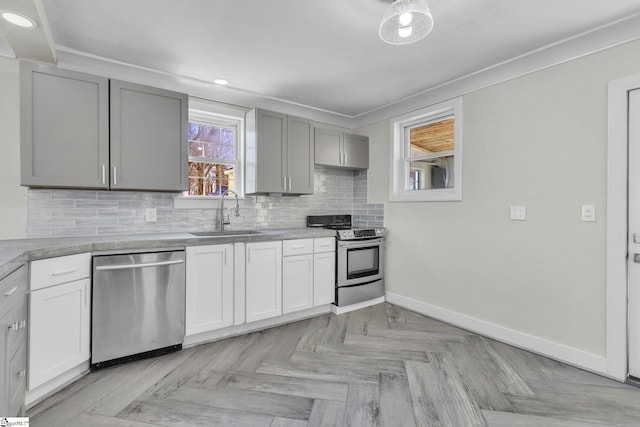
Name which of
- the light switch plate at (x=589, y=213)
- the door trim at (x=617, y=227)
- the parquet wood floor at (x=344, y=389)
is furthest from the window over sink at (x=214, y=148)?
the door trim at (x=617, y=227)

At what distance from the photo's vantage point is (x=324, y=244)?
11.5ft

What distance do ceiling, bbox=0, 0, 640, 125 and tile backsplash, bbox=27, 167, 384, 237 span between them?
1171 mm

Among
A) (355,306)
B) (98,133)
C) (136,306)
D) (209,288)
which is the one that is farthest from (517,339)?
(98,133)

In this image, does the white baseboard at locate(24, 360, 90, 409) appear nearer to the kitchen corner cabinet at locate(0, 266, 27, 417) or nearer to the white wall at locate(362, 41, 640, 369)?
the kitchen corner cabinet at locate(0, 266, 27, 417)

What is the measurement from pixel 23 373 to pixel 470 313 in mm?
3388

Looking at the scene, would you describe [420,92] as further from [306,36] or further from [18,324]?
[18,324]

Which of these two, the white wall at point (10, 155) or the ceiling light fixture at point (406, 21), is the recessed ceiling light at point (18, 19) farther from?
the ceiling light fixture at point (406, 21)

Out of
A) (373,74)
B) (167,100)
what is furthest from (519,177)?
(167,100)

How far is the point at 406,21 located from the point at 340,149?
225 cm

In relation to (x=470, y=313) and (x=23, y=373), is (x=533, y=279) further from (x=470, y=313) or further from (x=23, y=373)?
(x=23, y=373)

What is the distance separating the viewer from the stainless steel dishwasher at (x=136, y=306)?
223cm

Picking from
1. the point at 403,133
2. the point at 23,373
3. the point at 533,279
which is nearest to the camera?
the point at 23,373

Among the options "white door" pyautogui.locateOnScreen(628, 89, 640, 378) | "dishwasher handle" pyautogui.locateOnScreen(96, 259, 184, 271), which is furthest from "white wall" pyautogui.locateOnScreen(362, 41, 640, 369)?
"dishwasher handle" pyautogui.locateOnScreen(96, 259, 184, 271)

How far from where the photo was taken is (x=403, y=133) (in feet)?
12.9
